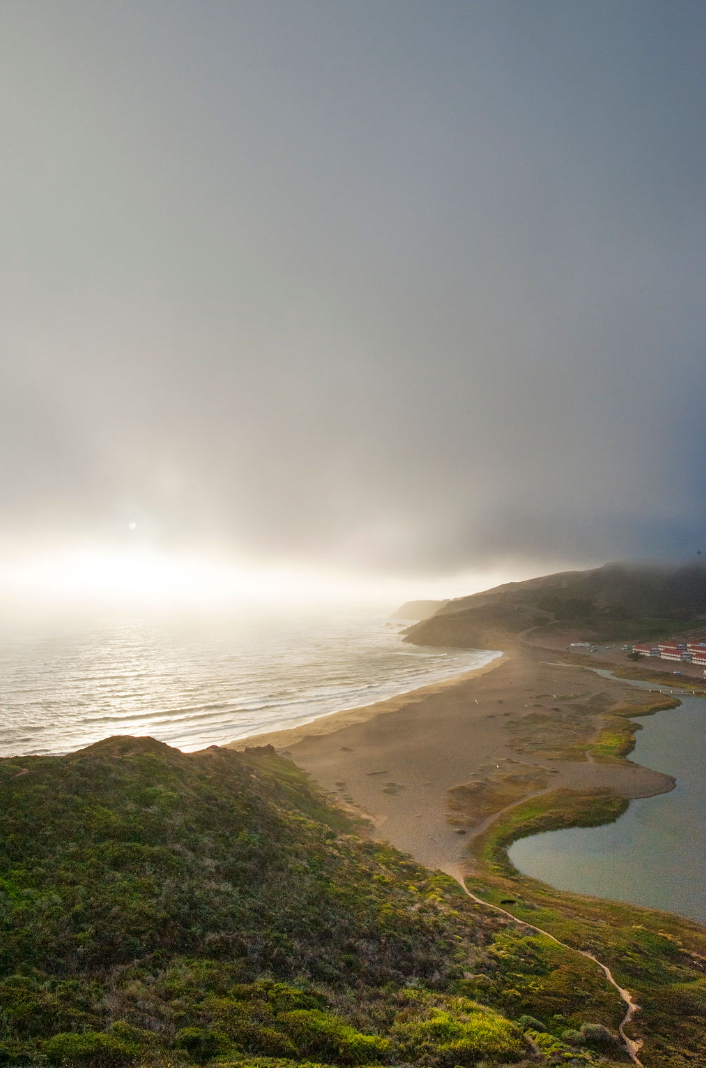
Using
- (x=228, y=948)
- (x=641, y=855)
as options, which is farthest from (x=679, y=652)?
(x=228, y=948)

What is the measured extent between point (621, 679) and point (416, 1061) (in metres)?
111

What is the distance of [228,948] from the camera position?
55.8 ft

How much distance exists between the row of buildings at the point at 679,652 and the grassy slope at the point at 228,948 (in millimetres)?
124544

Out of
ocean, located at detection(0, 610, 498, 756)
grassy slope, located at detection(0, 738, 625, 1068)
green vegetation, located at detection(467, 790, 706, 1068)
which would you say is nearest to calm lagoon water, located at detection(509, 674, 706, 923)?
green vegetation, located at detection(467, 790, 706, 1068)

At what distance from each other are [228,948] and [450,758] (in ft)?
134

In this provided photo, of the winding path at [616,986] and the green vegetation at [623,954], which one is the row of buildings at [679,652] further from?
the winding path at [616,986]

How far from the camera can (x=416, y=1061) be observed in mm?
13227

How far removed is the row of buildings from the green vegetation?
115 meters

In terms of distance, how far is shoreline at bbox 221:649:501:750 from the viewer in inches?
2265

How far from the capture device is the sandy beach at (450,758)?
3809 cm

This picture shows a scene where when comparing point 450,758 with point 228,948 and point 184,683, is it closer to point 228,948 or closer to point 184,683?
point 228,948

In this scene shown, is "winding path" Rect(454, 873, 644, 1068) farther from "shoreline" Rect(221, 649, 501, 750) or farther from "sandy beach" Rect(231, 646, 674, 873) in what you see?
"shoreline" Rect(221, 649, 501, 750)

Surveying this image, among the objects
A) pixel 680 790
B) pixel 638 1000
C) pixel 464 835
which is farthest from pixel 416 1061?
pixel 680 790

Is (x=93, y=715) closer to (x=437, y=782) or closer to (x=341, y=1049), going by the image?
(x=437, y=782)
